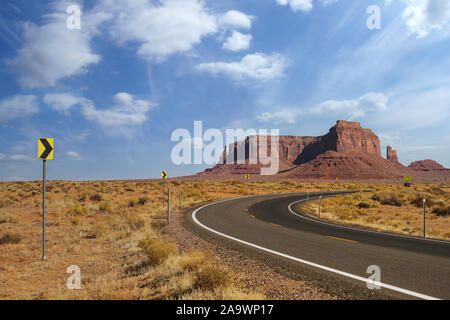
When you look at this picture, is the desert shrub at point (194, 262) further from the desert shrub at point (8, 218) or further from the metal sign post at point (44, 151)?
the desert shrub at point (8, 218)

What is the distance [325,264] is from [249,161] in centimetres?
18303

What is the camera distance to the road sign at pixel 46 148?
8742mm

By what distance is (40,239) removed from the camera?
11836mm

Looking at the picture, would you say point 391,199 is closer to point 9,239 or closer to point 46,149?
point 46,149

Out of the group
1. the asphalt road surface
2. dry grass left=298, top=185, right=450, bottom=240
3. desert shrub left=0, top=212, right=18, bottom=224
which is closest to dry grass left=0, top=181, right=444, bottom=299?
desert shrub left=0, top=212, right=18, bottom=224

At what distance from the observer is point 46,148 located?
8.86 meters

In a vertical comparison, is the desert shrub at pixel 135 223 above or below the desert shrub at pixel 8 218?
above

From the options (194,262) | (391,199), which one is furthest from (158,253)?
(391,199)

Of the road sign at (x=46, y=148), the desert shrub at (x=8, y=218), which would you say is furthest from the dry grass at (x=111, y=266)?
the road sign at (x=46, y=148)

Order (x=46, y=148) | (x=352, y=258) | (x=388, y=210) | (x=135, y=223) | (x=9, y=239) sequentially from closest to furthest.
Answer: (x=352, y=258), (x=46, y=148), (x=9, y=239), (x=135, y=223), (x=388, y=210)

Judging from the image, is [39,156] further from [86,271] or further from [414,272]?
[414,272]

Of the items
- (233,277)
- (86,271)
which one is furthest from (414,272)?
(86,271)

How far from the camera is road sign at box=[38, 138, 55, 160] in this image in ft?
28.7

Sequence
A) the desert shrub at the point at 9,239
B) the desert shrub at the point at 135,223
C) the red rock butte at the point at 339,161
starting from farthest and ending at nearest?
the red rock butte at the point at 339,161 < the desert shrub at the point at 135,223 < the desert shrub at the point at 9,239
